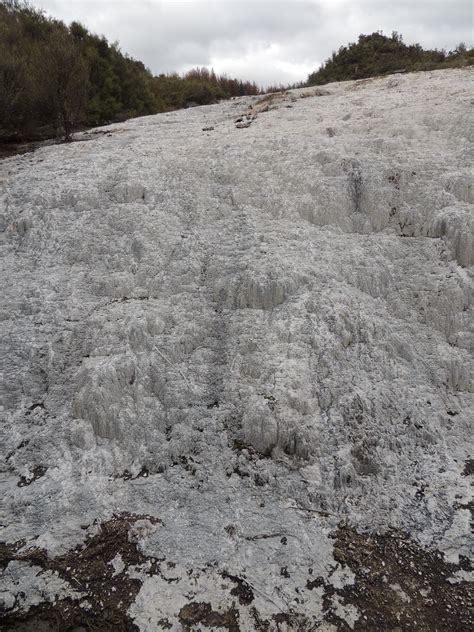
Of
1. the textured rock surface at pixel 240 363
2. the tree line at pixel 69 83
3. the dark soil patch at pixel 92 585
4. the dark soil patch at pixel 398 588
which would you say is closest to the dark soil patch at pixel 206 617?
the textured rock surface at pixel 240 363

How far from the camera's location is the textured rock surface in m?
5.90

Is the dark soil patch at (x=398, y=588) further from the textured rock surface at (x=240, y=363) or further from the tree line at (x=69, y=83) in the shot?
the tree line at (x=69, y=83)

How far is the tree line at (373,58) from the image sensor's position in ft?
73.9

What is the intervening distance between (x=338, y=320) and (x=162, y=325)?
3.40 m

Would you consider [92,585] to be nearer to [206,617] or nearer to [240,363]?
[206,617]

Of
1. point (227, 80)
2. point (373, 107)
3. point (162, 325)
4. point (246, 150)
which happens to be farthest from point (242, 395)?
point (227, 80)

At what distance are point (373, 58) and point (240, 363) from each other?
2491cm

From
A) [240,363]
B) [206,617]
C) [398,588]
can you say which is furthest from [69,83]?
[398,588]

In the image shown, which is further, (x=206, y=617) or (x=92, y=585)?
(x=92, y=585)

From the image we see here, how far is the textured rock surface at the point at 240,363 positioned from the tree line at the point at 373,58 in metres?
12.6

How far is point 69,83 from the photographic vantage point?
14.6m

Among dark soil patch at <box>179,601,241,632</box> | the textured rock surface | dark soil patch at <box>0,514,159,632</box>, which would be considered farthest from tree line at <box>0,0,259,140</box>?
dark soil patch at <box>179,601,241,632</box>

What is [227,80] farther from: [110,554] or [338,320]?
[110,554]

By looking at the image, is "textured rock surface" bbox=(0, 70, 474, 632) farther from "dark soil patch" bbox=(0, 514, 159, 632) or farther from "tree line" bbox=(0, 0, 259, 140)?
"tree line" bbox=(0, 0, 259, 140)
